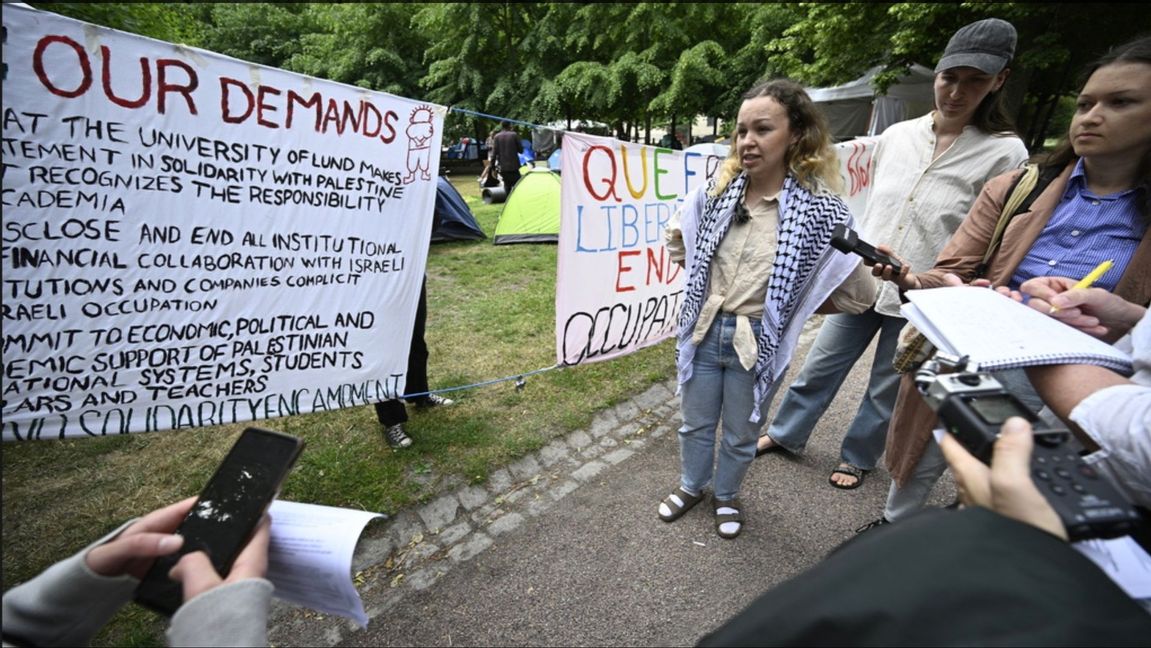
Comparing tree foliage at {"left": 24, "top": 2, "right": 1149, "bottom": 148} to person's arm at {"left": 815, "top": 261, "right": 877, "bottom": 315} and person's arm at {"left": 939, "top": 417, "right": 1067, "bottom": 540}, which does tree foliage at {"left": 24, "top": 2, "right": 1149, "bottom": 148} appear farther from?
person's arm at {"left": 939, "top": 417, "right": 1067, "bottom": 540}

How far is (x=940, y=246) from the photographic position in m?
2.24

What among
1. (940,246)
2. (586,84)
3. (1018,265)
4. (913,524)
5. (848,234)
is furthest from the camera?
(586,84)

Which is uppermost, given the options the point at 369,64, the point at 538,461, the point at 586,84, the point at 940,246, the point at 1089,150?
the point at 369,64

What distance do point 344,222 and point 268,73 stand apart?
622 millimetres

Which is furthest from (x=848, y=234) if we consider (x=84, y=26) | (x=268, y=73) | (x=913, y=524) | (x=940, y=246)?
(x=84, y=26)

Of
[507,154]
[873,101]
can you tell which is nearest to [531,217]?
[507,154]

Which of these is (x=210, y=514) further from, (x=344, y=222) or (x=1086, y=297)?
(x=1086, y=297)

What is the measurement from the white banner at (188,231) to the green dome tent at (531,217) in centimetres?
524

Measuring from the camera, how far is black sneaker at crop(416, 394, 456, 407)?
3.26m

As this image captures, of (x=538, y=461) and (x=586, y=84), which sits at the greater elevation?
(x=586, y=84)

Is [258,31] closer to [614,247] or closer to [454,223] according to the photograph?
[454,223]

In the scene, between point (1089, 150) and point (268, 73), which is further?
point (268, 73)

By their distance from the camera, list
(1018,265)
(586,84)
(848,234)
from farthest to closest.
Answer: (586,84) → (848,234) → (1018,265)

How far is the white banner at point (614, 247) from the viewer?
2.98 metres
